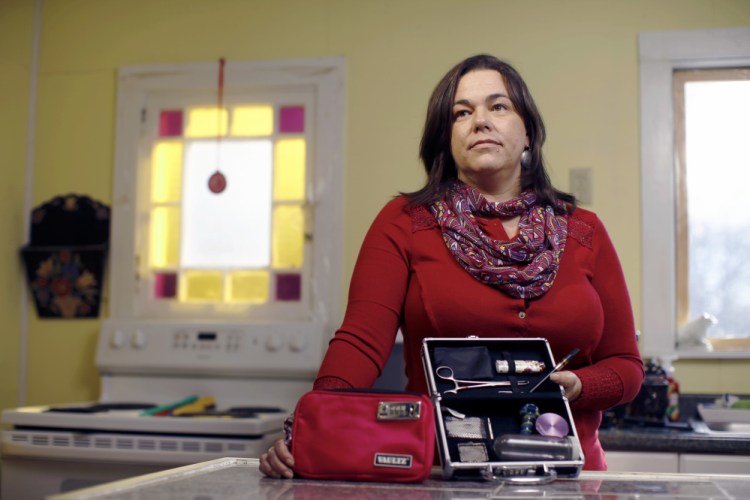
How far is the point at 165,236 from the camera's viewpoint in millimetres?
3217

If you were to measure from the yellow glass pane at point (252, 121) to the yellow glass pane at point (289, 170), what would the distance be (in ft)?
0.27

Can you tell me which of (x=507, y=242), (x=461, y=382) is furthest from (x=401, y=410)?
(x=507, y=242)

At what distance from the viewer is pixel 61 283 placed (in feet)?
10.5

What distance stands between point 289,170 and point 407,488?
210 centimetres

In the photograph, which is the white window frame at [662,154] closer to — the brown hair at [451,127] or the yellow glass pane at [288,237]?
the yellow glass pane at [288,237]

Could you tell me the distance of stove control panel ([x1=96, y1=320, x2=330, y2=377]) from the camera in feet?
9.55

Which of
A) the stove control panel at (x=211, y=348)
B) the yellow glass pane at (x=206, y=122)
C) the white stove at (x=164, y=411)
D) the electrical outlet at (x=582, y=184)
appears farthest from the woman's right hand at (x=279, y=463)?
the yellow glass pane at (x=206, y=122)

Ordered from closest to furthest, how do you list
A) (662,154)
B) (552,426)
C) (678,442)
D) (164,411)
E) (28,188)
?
(552,426) → (678,442) → (164,411) → (662,154) → (28,188)

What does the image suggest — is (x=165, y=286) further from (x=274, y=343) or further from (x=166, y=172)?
(x=274, y=343)

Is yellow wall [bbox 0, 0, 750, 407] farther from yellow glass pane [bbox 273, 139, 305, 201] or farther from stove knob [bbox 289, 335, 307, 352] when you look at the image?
stove knob [bbox 289, 335, 307, 352]

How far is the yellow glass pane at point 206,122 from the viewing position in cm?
318

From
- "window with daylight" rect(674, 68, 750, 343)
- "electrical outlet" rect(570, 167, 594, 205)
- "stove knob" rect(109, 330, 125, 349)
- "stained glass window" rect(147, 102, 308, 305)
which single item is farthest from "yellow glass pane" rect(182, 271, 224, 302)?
"window with daylight" rect(674, 68, 750, 343)

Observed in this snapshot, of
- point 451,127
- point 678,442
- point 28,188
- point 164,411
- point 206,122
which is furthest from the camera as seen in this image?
point 28,188

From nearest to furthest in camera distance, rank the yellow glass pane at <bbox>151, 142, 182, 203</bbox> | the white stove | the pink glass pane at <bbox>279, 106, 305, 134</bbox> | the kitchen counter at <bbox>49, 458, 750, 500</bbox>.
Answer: the kitchen counter at <bbox>49, 458, 750, 500</bbox>, the white stove, the pink glass pane at <bbox>279, 106, 305, 134</bbox>, the yellow glass pane at <bbox>151, 142, 182, 203</bbox>
